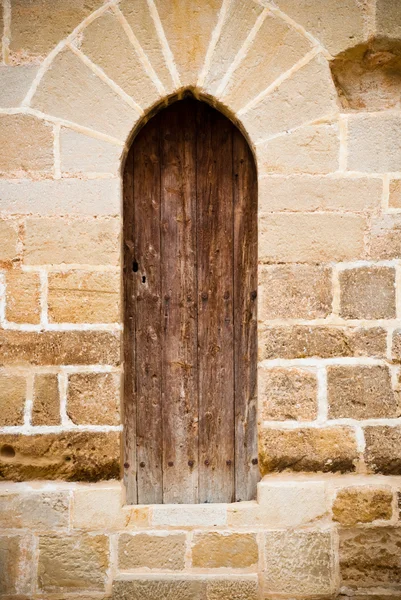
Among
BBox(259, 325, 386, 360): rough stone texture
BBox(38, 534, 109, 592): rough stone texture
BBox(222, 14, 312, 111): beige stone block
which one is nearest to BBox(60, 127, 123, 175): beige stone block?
BBox(222, 14, 312, 111): beige stone block

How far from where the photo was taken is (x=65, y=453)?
304 centimetres

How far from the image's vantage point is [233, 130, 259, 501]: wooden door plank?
327 centimetres

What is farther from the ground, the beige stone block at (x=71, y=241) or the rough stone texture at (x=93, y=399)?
the beige stone block at (x=71, y=241)

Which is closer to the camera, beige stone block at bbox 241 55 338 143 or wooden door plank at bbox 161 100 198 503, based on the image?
beige stone block at bbox 241 55 338 143

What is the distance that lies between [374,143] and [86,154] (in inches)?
57.2

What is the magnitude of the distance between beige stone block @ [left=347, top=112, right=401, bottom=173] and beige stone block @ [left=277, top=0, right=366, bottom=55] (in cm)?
38

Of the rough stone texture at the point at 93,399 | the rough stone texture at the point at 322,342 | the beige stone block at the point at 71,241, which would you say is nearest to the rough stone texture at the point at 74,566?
the rough stone texture at the point at 93,399

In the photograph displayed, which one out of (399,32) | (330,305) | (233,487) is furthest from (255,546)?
(399,32)

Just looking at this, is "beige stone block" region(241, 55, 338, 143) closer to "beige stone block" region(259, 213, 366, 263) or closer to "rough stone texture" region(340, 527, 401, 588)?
"beige stone block" region(259, 213, 366, 263)

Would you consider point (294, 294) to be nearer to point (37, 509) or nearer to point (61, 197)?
point (61, 197)

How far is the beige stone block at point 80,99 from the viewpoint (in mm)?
3025

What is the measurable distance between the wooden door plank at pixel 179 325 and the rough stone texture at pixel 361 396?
0.74 meters

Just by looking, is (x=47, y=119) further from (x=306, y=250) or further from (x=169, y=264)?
(x=306, y=250)

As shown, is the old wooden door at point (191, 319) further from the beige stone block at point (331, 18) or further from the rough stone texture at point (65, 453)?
the beige stone block at point (331, 18)
